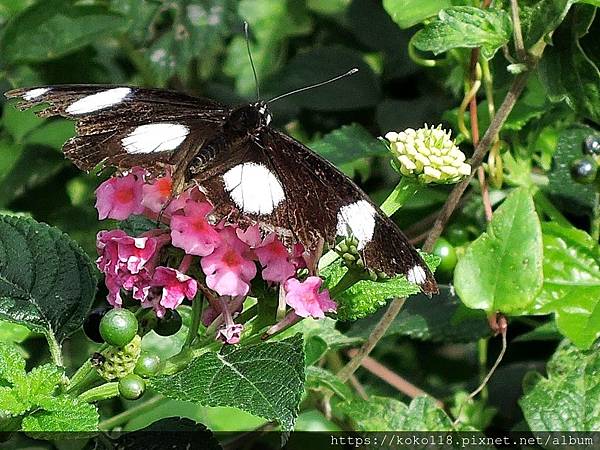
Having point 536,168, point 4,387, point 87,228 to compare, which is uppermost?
point 4,387

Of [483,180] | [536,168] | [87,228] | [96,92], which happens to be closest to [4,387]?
[96,92]

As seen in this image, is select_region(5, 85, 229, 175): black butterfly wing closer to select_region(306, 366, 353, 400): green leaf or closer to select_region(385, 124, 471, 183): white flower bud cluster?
select_region(385, 124, 471, 183): white flower bud cluster

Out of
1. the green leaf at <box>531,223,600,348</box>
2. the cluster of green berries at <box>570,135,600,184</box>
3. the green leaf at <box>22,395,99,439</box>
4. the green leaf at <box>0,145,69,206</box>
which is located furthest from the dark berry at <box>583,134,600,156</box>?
the green leaf at <box>0,145,69,206</box>

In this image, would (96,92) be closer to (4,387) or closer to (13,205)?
(4,387)

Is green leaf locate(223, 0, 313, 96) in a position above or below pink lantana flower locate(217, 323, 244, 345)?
below

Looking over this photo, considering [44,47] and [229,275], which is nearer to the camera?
[229,275]

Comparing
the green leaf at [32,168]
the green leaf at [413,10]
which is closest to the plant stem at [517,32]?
the green leaf at [413,10]

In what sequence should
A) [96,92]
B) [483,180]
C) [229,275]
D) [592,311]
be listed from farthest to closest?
[483,180], [592,311], [96,92], [229,275]
